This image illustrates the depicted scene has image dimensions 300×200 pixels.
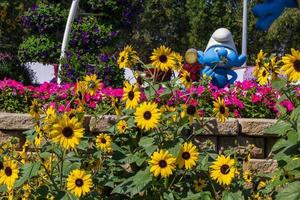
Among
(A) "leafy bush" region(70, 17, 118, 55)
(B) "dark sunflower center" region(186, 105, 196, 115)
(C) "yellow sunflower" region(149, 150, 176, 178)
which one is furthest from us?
(A) "leafy bush" region(70, 17, 118, 55)

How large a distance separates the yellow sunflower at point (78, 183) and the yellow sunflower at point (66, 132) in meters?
0.18

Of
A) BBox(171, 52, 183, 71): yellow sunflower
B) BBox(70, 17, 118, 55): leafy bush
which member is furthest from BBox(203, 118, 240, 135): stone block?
BBox(70, 17, 118, 55): leafy bush

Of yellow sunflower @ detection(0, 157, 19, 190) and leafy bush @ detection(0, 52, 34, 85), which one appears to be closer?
yellow sunflower @ detection(0, 157, 19, 190)

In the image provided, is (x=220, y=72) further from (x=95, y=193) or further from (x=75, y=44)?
(x=95, y=193)

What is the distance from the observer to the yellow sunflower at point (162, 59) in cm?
314

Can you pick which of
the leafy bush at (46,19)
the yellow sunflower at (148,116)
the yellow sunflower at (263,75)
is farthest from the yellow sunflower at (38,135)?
the leafy bush at (46,19)

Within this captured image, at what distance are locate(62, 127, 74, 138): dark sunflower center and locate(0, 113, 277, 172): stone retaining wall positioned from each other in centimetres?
167

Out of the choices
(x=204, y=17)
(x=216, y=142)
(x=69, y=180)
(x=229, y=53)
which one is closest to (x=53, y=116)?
(x=69, y=180)

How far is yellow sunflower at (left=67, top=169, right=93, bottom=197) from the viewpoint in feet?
9.17

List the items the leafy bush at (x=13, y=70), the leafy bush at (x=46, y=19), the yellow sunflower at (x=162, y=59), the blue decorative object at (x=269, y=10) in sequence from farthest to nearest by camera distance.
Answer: the leafy bush at (x=13, y=70)
the leafy bush at (x=46, y=19)
the blue decorative object at (x=269, y=10)
the yellow sunflower at (x=162, y=59)

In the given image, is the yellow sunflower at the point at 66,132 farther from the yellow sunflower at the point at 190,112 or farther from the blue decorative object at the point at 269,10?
the blue decorative object at the point at 269,10

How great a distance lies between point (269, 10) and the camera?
24.2 feet

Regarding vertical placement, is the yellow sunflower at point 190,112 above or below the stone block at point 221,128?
above

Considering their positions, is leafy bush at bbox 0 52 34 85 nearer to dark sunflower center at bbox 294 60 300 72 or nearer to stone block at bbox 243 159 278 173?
stone block at bbox 243 159 278 173
